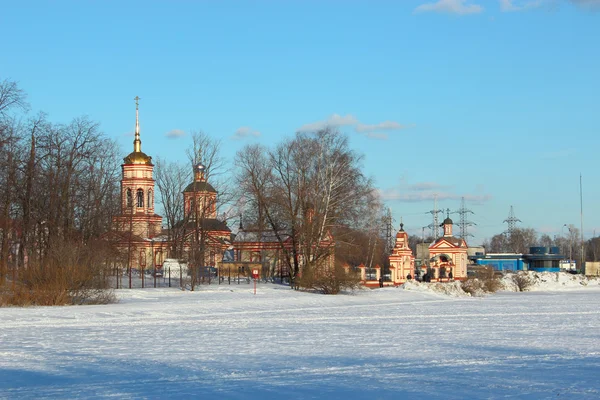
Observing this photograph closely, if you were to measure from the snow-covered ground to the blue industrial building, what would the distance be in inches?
3144

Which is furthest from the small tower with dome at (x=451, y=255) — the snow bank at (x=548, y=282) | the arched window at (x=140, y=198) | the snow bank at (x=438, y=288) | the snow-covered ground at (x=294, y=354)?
the snow-covered ground at (x=294, y=354)

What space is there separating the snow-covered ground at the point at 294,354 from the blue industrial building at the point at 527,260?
79858mm

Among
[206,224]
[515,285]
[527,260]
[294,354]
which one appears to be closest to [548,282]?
[515,285]

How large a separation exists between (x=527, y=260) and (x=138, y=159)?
57.0 metres

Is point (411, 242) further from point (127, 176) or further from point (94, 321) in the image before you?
point (94, 321)

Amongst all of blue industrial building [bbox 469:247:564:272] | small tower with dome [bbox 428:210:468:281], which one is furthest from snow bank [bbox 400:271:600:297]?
blue industrial building [bbox 469:247:564:272]

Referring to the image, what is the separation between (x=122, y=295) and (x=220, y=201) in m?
15.4

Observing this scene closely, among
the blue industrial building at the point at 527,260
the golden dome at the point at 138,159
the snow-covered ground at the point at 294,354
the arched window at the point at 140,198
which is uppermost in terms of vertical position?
the golden dome at the point at 138,159

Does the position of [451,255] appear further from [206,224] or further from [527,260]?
[527,260]

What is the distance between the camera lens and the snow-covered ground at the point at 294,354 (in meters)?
13.3

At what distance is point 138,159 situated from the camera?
78.9m

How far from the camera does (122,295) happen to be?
40.2 m

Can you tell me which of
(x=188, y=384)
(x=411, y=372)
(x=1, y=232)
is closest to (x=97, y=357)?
(x=188, y=384)

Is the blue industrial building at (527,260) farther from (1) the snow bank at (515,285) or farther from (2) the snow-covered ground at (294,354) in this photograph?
(2) the snow-covered ground at (294,354)
